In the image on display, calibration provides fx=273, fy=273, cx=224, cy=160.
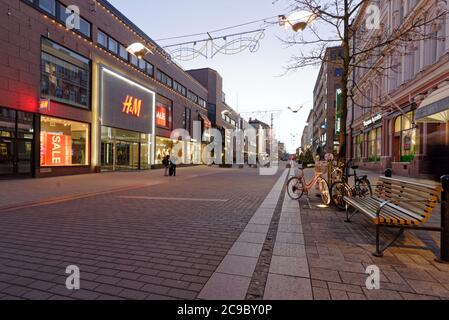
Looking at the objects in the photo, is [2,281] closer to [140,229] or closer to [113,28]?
[140,229]

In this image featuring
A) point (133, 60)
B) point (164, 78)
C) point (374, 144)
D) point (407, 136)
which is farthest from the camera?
point (164, 78)

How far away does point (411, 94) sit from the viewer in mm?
17297

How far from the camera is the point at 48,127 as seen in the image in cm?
1638

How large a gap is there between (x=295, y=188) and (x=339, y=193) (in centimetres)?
177

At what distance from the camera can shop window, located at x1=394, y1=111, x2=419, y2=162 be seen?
682 inches

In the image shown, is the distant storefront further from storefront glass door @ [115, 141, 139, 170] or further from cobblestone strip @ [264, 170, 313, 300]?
cobblestone strip @ [264, 170, 313, 300]

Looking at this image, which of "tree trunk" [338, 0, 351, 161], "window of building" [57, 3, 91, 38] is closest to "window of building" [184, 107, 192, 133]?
"window of building" [57, 3, 91, 38]

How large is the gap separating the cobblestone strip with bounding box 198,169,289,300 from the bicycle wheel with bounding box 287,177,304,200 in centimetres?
371

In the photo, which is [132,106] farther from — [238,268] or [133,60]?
[238,268]

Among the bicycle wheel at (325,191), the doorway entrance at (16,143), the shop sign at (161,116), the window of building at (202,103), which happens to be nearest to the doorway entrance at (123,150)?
the shop sign at (161,116)

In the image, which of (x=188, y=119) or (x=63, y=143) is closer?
(x=63, y=143)

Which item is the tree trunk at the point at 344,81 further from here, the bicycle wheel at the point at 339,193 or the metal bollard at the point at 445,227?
the metal bollard at the point at 445,227

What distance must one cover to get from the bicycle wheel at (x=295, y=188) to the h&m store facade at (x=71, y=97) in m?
14.1

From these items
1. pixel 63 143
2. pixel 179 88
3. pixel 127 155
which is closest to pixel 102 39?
pixel 63 143
